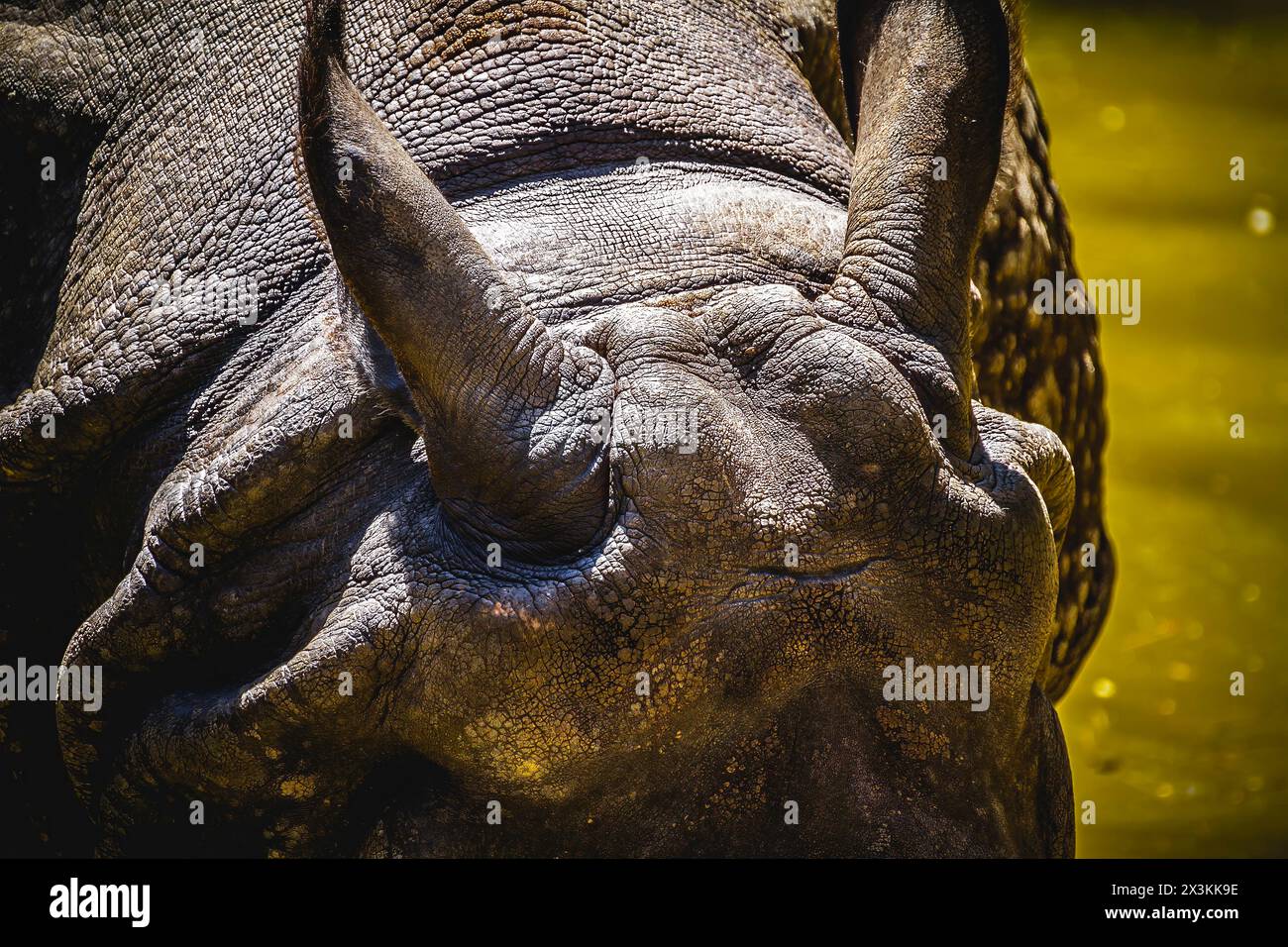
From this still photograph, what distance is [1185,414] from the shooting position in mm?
7281

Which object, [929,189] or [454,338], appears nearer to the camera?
[454,338]

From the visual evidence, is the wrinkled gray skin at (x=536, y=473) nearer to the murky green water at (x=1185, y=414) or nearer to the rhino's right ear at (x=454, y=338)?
the rhino's right ear at (x=454, y=338)

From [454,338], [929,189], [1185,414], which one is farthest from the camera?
[1185,414]

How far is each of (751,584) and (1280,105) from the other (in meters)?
9.53

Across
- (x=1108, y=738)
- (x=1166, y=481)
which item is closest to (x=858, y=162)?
(x=1108, y=738)

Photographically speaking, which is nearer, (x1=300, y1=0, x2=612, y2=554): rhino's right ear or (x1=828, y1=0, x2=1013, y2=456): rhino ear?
(x1=300, y1=0, x2=612, y2=554): rhino's right ear

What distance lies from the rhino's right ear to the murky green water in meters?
3.14

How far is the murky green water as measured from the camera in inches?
204

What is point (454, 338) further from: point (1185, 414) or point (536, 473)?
point (1185, 414)

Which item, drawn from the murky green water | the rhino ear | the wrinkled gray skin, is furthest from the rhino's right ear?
the murky green water

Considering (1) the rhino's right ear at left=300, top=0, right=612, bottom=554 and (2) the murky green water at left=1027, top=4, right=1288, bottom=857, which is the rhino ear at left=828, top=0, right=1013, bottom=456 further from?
(2) the murky green water at left=1027, top=4, right=1288, bottom=857

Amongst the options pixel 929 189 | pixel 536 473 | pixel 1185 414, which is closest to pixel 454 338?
pixel 536 473

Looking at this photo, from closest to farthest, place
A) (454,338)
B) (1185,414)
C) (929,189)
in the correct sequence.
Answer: (454,338), (929,189), (1185,414)

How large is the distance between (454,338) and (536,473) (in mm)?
207
